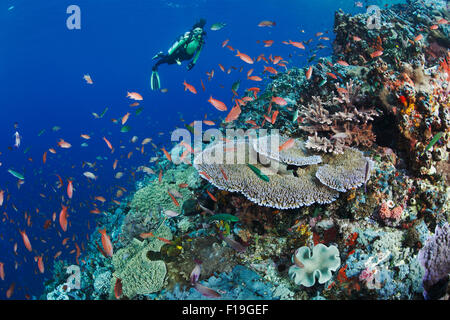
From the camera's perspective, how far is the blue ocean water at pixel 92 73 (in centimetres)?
2723

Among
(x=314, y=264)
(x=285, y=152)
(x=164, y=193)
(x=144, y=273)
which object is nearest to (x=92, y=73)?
(x=164, y=193)

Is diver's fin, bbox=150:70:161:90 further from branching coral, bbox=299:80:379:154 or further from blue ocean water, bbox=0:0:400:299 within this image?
blue ocean water, bbox=0:0:400:299

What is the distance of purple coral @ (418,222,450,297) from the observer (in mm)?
3242

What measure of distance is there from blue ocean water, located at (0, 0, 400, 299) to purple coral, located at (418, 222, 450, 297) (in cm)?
1855

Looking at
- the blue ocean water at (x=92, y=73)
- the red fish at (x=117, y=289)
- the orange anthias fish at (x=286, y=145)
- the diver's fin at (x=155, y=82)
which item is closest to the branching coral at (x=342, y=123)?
the orange anthias fish at (x=286, y=145)

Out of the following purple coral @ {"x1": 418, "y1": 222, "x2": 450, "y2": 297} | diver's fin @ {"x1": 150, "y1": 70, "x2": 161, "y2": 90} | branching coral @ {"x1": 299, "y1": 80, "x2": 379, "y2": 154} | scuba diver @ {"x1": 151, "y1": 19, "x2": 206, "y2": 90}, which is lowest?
purple coral @ {"x1": 418, "y1": 222, "x2": 450, "y2": 297}

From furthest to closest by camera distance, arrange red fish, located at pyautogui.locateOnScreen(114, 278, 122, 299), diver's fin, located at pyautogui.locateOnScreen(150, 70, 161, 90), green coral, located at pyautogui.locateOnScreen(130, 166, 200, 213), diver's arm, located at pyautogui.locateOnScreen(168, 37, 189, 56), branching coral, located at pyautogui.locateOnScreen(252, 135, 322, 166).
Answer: diver's fin, located at pyautogui.locateOnScreen(150, 70, 161, 90), diver's arm, located at pyautogui.locateOnScreen(168, 37, 189, 56), green coral, located at pyautogui.locateOnScreen(130, 166, 200, 213), branching coral, located at pyautogui.locateOnScreen(252, 135, 322, 166), red fish, located at pyautogui.locateOnScreen(114, 278, 122, 299)

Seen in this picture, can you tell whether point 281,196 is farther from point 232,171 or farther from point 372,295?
point 372,295

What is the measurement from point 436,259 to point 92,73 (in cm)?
10034

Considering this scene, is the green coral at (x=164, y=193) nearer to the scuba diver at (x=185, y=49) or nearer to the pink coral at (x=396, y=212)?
the pink coral at (x=396, y=212)

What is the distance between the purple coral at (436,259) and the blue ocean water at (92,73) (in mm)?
18552

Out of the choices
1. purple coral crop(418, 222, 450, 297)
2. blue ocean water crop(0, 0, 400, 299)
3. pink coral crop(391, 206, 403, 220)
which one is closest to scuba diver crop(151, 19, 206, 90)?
pink coral crop(391, 206, 403, 220)
